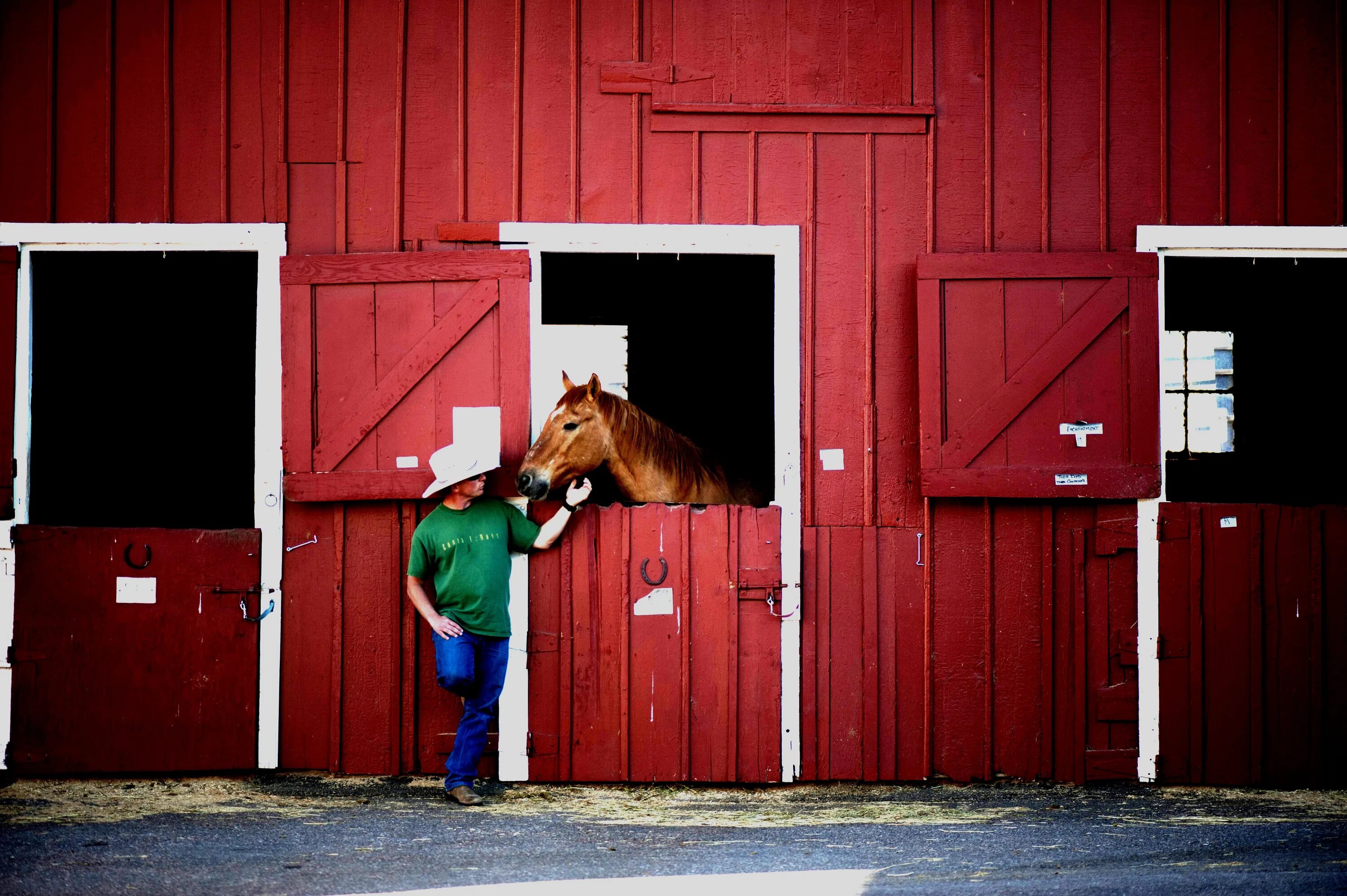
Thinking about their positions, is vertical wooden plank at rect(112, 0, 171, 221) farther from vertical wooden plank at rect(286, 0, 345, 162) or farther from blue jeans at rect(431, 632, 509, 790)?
blue jeans at rect(431, 632, 509, 790)

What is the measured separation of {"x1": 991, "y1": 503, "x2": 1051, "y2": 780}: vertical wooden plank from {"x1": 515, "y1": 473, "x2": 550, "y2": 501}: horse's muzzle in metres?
2.14

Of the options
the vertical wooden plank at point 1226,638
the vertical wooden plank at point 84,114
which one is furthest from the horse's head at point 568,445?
the vertical wooden plank at point 1226,638

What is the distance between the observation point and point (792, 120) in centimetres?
522

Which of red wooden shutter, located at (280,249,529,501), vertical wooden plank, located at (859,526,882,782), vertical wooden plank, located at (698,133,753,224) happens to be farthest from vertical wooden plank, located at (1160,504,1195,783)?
red wooden shutter, located at (280,249,529,501)

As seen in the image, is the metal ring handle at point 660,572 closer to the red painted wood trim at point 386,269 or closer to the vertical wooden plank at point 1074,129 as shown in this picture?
the red painted wood trim at point 386,269

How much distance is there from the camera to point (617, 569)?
5.12 m

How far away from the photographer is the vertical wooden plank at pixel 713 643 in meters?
5.12

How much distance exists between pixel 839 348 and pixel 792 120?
113 cm

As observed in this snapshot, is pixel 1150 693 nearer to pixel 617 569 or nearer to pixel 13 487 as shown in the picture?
pixel 617 569

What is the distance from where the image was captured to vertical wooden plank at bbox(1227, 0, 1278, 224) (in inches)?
205

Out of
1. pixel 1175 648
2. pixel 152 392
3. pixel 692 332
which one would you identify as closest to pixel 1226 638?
pixel 1175 648

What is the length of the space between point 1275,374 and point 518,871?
6237mm

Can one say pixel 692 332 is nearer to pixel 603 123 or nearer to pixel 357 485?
pixel 603 123

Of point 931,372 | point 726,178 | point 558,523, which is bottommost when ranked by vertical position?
point 558,523
